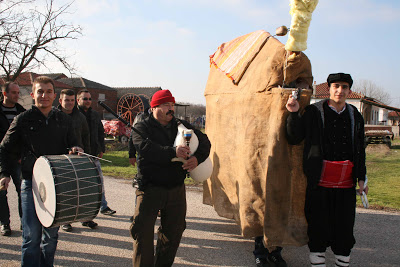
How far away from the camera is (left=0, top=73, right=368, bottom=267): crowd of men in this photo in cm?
300

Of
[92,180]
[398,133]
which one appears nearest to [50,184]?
[92,180]

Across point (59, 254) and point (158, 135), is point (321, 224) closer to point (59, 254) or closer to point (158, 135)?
point (158, 135)

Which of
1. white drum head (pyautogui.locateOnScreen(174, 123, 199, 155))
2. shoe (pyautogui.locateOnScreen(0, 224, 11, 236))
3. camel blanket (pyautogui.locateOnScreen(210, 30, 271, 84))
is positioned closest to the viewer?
white drum head (pyautogui.locateOnScreen(174, 123, 199, 155))

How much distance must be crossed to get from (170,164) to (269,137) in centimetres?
105

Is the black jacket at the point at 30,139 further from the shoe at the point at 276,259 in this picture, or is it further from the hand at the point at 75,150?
the shoe at the point at 276,259

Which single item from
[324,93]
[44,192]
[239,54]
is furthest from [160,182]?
[324,93]

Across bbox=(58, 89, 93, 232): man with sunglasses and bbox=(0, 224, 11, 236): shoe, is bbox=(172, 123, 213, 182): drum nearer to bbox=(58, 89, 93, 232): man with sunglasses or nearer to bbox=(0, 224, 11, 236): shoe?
bbox=(58, 89, 93, 232): man with sunglasses

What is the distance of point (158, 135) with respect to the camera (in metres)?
3.15

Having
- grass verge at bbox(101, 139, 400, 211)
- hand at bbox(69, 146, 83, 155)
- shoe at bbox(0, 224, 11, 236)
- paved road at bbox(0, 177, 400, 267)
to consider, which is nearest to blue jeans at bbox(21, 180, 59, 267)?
hand at bbox(69, 146, 83, 155)

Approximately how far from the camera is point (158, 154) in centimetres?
292

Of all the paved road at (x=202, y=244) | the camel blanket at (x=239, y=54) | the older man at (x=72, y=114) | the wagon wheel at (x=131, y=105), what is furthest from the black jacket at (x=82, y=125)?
the wagon wheel at (x=131, y=105)

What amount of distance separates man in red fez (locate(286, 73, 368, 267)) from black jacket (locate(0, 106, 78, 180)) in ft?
7.33

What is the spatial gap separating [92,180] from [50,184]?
384mm

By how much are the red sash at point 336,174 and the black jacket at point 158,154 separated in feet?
3.73
